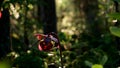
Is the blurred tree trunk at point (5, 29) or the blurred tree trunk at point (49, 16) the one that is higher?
the blurred tree trunk at point (5, 29)

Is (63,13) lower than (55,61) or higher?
lower

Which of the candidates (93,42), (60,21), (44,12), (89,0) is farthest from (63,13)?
(93,42)

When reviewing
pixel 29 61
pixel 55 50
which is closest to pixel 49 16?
pixel 55 50

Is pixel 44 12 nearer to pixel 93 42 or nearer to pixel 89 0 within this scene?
pixel 93 42

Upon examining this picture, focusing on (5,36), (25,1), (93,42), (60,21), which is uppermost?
(25,1)

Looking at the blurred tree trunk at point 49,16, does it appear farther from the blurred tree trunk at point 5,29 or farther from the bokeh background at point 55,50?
the blurred tree trunk at point 5,29

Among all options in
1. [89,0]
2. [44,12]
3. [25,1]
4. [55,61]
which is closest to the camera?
[55,61]

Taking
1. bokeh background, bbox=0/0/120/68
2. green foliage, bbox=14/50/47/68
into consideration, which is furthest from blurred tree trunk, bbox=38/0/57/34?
green foliage, bbox=14/50/47/68

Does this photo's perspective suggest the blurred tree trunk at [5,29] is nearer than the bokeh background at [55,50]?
No

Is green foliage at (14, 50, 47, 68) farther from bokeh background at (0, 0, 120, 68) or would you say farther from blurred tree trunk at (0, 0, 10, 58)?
blurred tree trunk at (0, 0, 10, 58)

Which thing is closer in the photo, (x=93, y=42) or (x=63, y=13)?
(x=93, y=42)

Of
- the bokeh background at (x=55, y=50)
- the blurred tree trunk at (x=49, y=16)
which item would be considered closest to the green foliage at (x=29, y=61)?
the bokeh background at (x=55, y=50)
